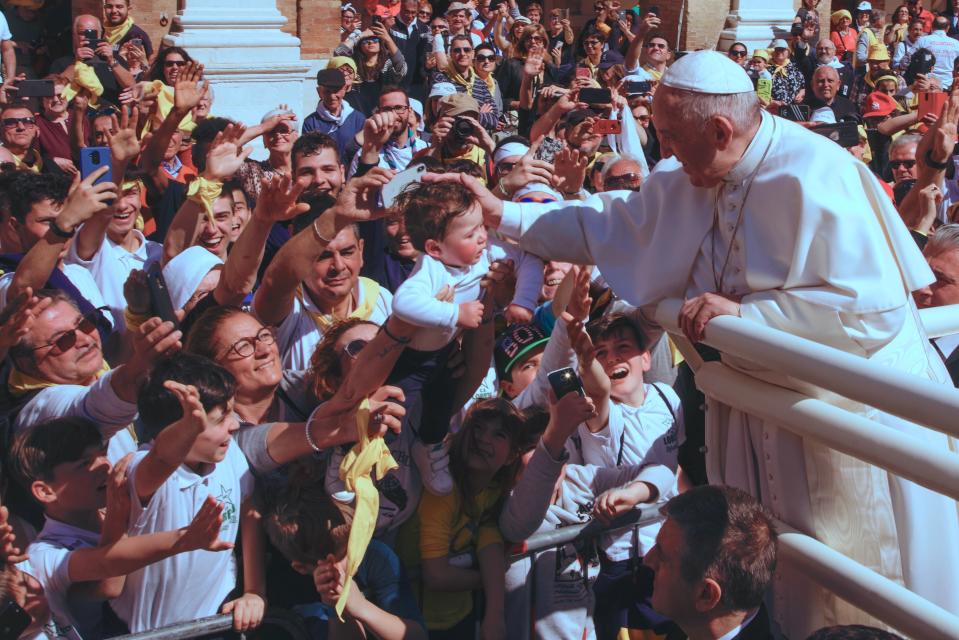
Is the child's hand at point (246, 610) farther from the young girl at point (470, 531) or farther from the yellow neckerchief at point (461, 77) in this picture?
the yellow neckerchief at point (461, 77)

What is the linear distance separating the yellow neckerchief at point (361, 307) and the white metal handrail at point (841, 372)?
1855 millimetres

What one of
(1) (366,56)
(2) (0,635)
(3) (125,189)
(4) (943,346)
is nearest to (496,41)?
(1) (366,56)

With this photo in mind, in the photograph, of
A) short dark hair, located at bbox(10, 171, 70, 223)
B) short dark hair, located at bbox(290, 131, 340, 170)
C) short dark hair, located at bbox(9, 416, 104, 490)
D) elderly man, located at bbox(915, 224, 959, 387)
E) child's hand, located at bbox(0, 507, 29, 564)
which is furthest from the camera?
short dark hair, located at bbox(290, 131, 340, 170)

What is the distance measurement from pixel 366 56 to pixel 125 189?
5.58 meters

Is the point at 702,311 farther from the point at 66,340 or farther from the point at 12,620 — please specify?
the point at 66,340

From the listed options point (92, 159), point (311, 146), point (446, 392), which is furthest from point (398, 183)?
point (92, 159)

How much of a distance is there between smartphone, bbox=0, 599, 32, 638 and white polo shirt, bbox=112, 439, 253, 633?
49cm

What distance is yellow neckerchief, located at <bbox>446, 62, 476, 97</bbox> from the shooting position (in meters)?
10.6

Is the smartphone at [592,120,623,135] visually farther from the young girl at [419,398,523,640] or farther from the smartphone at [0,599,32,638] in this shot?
the smartphone at [0,599,32,638]

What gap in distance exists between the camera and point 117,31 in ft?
36.0

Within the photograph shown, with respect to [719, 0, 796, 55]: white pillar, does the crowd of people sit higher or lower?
higher

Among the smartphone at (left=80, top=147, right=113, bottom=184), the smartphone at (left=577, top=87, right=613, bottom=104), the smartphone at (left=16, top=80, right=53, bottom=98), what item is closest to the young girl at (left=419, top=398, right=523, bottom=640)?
the smartphone at (left=80, top=147, right=113, bottom=184)

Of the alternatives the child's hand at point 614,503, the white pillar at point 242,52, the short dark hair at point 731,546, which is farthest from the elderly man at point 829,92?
the short dark hair at point 731,546

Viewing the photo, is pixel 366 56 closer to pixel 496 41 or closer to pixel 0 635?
pixel 496 41
